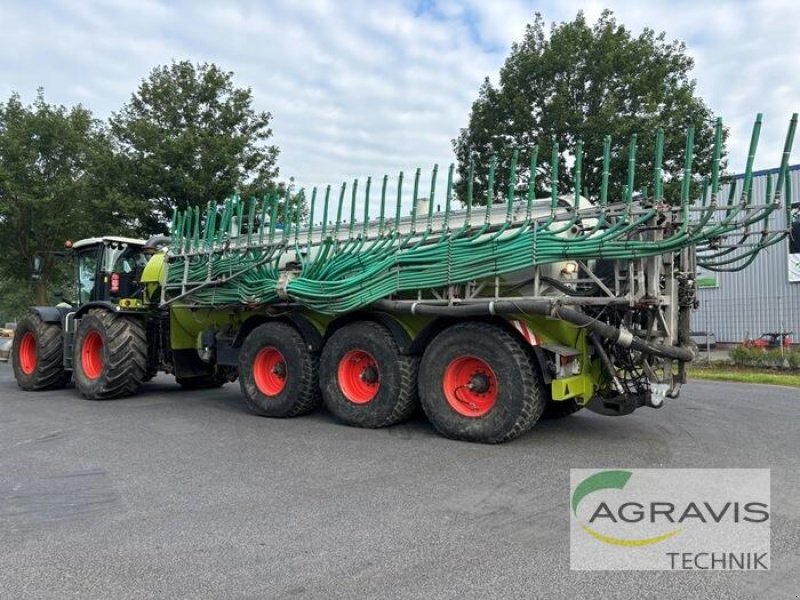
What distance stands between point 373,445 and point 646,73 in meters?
13.4

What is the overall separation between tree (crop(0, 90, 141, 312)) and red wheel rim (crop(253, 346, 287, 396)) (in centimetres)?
1331

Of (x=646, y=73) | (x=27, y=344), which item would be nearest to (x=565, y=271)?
(x=27, y=344)

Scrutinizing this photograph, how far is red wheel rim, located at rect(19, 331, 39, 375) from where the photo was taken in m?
11.3

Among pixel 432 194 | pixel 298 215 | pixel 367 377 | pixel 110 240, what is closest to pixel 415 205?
pixel 432 194

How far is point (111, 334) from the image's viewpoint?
30.9 feet

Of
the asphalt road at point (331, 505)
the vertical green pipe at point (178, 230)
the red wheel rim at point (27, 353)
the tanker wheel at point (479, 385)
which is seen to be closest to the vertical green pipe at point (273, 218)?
the vertical green pipe at point (178, 230)

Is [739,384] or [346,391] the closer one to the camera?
[346,391]

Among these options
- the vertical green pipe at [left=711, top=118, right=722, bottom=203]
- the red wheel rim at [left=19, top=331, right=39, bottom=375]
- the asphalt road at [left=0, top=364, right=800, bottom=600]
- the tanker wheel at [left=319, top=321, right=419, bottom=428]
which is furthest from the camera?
the red wheel rim at [left=19, top=331, right=39, bottom=375]

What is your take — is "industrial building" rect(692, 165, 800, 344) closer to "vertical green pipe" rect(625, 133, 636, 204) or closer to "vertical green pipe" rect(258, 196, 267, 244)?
"vertical green pipe" rect(625, 133, 636, 204)

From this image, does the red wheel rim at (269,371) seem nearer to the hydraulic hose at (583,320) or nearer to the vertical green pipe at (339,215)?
the vertical green pipe at (339,215)

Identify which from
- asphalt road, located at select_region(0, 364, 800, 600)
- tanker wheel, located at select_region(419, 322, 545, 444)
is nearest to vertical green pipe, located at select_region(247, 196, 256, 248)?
asphalt road, located at select_region(0, 364, 800, 600)

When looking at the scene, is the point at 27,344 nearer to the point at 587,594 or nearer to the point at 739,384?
the point at 587,594

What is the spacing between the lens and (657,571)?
10.9 feet

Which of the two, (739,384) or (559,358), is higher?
(559,358)
